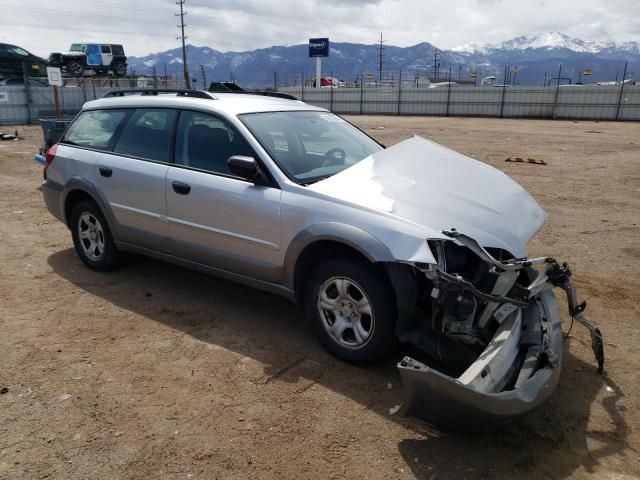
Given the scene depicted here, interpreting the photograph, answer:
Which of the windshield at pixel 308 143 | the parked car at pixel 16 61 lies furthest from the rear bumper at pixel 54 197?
the parked car at pixel 16 61

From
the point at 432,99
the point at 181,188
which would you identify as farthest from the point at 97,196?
the point at 432,99

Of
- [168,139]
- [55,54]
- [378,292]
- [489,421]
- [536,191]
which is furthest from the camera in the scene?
[55,54]

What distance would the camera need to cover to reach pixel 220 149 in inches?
162

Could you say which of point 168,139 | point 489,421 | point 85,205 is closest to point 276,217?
point 168,139

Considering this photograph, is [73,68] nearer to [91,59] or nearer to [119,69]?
[91,59]

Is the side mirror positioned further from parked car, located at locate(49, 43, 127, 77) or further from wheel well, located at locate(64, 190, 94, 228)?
parked car, located at locate(49, 43, 127, 77)

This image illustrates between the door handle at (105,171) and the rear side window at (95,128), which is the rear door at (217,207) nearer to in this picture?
the door handle at (105,171)

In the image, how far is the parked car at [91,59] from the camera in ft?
110

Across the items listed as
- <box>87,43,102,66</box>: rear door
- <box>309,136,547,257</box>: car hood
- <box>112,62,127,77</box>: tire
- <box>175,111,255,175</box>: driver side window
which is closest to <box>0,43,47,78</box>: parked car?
<box>87,43,102,66</box>: rear door

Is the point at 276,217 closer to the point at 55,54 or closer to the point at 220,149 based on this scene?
the point at 220,149

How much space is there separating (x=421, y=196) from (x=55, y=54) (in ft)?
121

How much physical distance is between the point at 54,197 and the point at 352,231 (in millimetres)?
3701

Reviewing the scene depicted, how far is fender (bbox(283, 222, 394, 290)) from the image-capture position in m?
3.13

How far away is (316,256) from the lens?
3.60 meters
